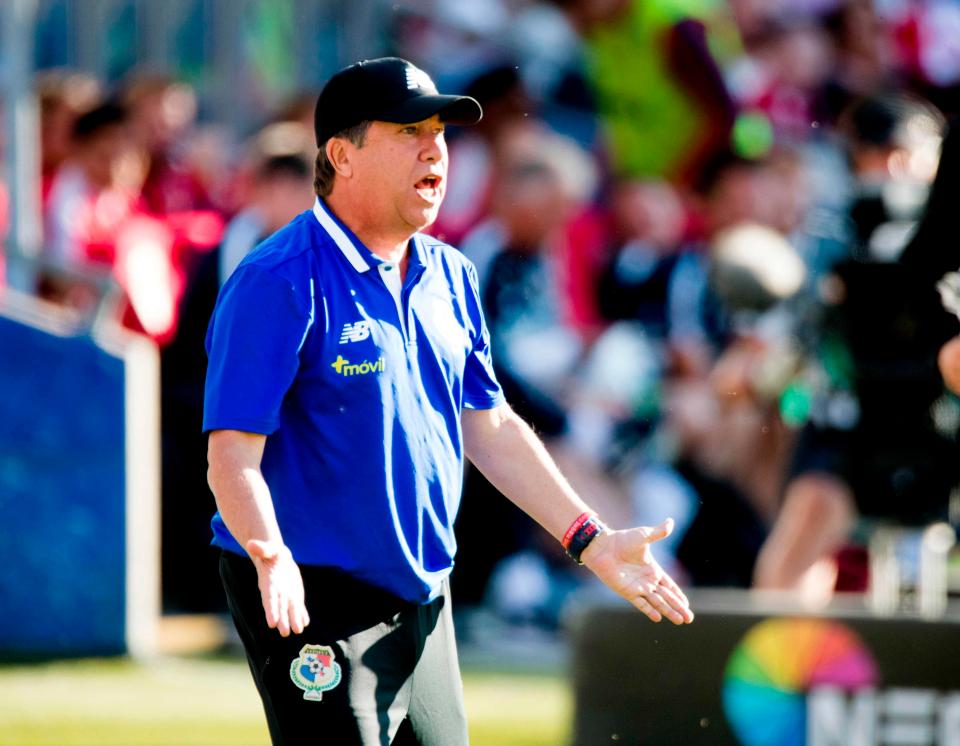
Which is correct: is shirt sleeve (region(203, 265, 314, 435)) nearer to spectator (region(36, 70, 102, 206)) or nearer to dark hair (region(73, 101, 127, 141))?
dark hair (region(73, 101, 127, 141))

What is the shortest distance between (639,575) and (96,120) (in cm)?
644

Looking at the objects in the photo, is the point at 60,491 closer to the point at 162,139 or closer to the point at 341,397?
the point at 162,139

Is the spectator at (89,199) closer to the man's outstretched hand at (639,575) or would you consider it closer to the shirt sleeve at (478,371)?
the shirt sleeve at (478,371)

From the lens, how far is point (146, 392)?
978 cm

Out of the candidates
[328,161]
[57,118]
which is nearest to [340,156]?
[328,161]

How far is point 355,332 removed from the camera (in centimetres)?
421

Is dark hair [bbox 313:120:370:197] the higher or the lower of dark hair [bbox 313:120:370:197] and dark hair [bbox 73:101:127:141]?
the lower

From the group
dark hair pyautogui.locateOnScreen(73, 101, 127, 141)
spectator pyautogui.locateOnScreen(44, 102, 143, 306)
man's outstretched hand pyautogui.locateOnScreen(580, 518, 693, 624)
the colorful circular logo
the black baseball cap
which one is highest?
dark hair pyautogui.locateOnScreen(73, 101, 127, 141)

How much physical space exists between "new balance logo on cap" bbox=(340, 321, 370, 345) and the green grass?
332 centimetres

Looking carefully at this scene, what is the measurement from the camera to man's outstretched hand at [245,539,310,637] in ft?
12.7

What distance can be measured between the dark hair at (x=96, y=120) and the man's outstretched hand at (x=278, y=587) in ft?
21.6

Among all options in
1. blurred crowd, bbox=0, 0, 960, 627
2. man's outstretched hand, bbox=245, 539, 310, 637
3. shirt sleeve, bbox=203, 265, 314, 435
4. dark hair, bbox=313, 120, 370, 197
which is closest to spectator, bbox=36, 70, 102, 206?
blurred crowd, bbox=0, 0, 960, 627

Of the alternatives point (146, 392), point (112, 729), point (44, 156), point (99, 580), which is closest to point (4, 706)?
point (112, 729)

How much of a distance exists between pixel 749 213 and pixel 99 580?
4024mm
